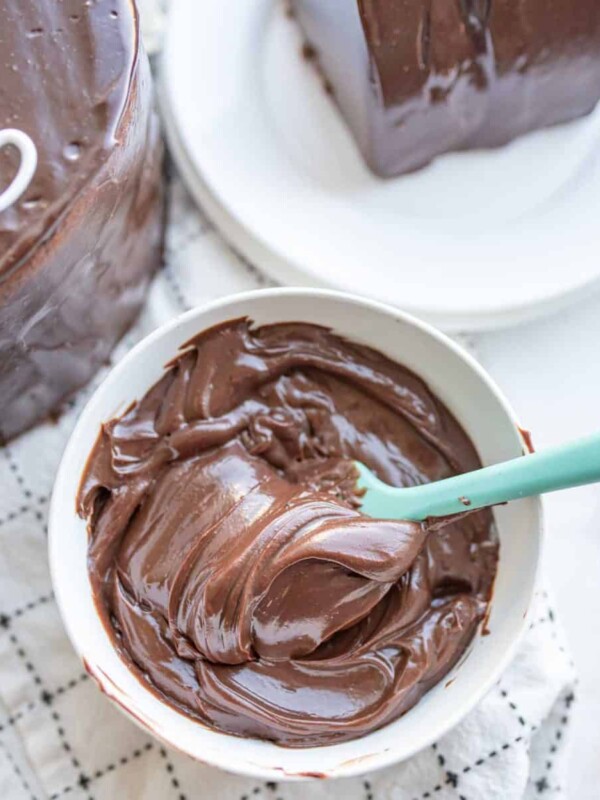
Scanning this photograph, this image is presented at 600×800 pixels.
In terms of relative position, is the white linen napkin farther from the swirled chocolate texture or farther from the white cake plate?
the white cake plate

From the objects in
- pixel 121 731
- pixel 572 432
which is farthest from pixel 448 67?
pixel 121 731

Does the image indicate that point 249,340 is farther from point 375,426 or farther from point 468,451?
point 468,451

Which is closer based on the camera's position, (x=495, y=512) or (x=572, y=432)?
(x=495, y=512)

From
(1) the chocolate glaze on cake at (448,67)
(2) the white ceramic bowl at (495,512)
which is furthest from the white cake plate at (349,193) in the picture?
(2) the white ceramic bowl at (495,512)

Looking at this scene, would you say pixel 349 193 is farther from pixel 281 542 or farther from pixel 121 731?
pixel 121 731

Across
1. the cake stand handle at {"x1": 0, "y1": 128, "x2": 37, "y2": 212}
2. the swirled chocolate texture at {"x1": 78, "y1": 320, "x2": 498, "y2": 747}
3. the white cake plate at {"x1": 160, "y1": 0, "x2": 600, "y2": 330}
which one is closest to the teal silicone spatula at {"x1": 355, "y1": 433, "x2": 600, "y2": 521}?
the swirled chocolate texture at {"x1": 78, "y1": 320, "x2": 498, "y2": 747}

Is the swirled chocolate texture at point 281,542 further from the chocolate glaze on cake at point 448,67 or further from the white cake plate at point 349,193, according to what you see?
the chocolate glaze on cake at point 448,67

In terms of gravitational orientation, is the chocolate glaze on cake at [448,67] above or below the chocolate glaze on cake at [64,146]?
below
